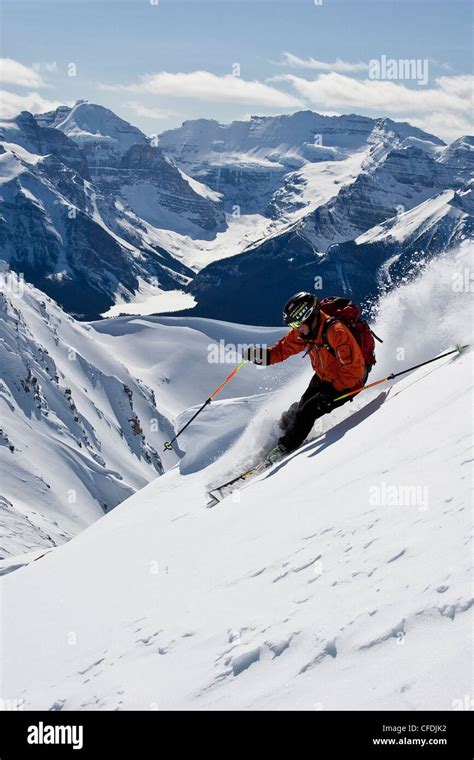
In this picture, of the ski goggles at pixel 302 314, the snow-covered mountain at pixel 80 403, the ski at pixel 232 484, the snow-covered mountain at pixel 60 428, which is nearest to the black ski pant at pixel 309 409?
the ski at pixel 232 484

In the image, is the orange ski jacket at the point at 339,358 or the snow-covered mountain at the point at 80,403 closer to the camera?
the orange ski jacket at the point at 339,358

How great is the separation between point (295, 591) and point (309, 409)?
6086 mm

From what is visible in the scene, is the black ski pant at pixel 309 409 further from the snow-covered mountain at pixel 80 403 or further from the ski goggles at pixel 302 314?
the snow-covered mountain at pixel 80 403

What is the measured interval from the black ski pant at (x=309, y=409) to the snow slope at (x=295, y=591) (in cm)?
40

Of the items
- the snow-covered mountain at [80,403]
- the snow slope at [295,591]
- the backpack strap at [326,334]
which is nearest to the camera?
the snow slope at [295,591]

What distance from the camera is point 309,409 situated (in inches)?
504

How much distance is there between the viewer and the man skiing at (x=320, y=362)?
484 inches

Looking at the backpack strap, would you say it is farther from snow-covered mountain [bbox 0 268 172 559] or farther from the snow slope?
snow-covered mountain [bbox 0 268 172 559]

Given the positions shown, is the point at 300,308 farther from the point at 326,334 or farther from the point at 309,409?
the point at 309,409

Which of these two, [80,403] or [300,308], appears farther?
[80,403]

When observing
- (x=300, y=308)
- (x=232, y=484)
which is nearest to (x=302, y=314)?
(x=300, y=308)
